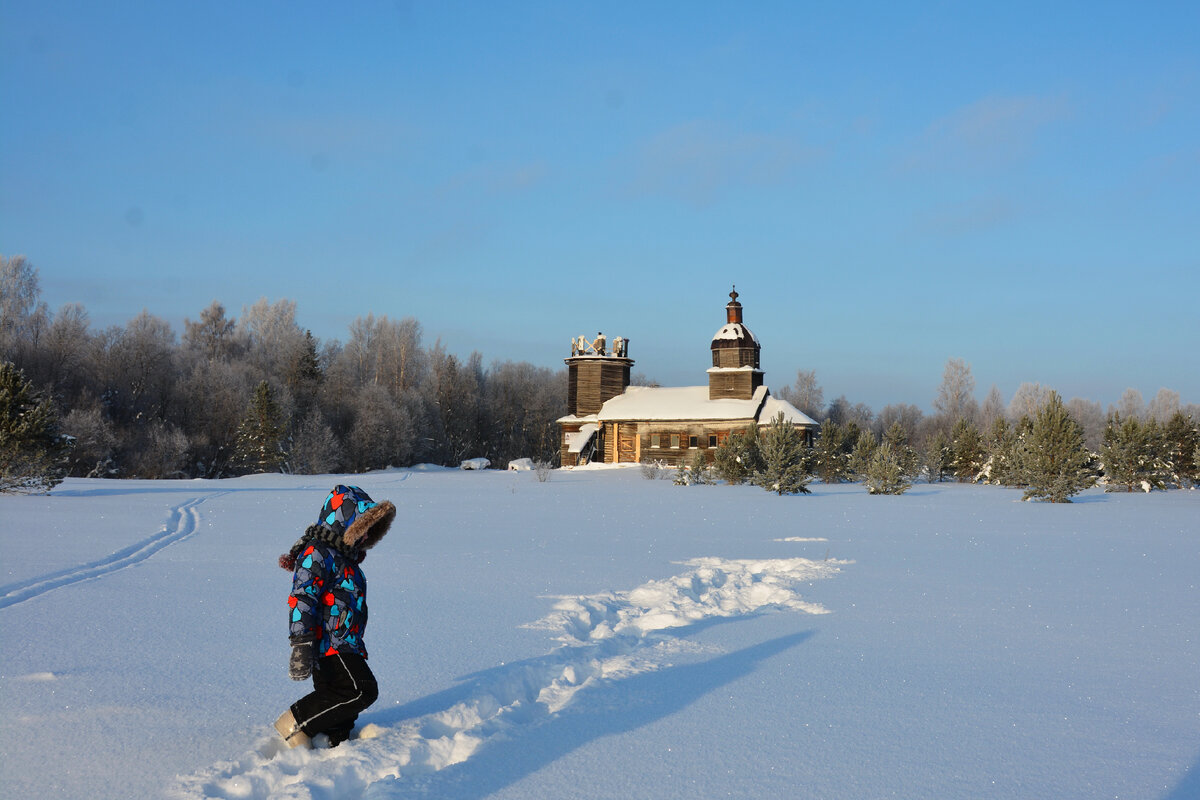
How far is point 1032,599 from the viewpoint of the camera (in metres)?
8.48

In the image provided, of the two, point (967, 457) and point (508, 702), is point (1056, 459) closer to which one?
point (967, 457)

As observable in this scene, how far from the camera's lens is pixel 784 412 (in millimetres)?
40719

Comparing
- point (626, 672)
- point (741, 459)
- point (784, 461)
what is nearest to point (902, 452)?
point (741, 459)

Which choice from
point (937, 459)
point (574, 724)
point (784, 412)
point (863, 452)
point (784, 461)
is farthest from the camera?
point (784, 412)

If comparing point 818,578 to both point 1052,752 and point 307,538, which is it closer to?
point 1052,752

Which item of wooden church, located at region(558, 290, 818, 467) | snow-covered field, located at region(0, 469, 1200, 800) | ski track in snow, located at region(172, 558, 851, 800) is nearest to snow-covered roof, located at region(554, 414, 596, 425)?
wooden church, located at region(558, 290, 818, 467)

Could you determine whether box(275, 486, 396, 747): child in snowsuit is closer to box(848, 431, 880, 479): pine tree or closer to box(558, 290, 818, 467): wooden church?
box(848, 431, 880, 479): pine tree

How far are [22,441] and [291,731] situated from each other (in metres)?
19.0

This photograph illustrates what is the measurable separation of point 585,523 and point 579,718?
11450 mm

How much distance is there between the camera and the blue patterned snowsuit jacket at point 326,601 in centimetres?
427

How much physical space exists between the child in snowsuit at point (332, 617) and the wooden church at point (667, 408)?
3685 cm

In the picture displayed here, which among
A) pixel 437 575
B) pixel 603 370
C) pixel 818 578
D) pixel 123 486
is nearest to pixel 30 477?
pixel 123 486

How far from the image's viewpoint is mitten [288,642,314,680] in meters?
4.10

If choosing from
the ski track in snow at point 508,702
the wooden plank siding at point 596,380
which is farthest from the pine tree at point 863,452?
the ski track in snow at point 508,702
